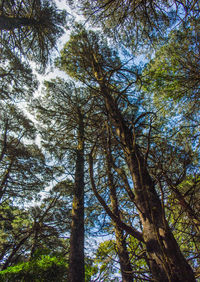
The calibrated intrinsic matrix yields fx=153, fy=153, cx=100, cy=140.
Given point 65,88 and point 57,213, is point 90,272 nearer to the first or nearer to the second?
point 57,213

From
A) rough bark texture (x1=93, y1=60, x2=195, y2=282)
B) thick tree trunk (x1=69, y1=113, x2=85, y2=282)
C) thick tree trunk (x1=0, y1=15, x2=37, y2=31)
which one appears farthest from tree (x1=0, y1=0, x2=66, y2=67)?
rough bark texture (x1=93, y1=60, x2=195, y2=282)

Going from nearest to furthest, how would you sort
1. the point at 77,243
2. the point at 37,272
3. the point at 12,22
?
the point at 77,243, the point at 37,272, the point at 12,22

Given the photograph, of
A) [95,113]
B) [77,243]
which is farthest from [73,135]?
[77,243]

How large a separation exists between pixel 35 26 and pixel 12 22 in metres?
0.88

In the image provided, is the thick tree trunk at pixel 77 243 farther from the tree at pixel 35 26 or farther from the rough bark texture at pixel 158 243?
the tree at pixel 35 26

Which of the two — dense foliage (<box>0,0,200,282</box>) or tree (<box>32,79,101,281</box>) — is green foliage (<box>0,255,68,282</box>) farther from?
tree (<box>32,79,101,281</box>)

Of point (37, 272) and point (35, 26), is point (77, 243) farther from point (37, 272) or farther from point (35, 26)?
point (35, 26)

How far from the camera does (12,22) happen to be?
19.0 ft

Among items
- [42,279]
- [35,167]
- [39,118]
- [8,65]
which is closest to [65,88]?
[39,118]

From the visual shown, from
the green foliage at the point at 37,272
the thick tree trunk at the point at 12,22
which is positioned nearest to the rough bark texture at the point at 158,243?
the green foliage at the point at 37,272

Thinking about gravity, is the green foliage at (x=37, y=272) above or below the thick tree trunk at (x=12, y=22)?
below

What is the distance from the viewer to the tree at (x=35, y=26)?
5.74 m

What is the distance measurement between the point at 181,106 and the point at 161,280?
613 centimetres

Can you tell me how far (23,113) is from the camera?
9.06 metres
